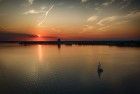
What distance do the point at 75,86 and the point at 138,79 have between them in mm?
11209

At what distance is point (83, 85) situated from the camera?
27172 millimetres

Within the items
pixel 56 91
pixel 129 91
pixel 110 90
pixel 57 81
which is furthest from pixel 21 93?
pixel 129 91

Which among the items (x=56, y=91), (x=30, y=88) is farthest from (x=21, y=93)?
(x=56, y=91)

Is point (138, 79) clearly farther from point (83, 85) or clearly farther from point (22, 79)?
point (22, 79)

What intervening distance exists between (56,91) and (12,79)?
10375mm

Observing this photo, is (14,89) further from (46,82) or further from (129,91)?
(129,91)

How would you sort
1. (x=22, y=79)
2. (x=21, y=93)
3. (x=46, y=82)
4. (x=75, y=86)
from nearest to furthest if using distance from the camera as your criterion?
1. (x=21, y=93)
2. (x=75, y=86)
3. (x=46, y=82)
4. (x=22, y=79)

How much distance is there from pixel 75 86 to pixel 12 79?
10912mm

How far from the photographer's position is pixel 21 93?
2297cm

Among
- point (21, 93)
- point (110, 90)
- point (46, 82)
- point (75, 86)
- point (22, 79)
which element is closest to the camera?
point (21, 93)

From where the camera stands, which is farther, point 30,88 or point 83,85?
point 83,85

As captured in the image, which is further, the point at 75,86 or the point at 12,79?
the point at 12,79

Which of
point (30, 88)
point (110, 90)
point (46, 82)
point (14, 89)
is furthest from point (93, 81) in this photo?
point (14, 89)

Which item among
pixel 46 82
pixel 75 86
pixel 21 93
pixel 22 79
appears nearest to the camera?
pixel 21 93
